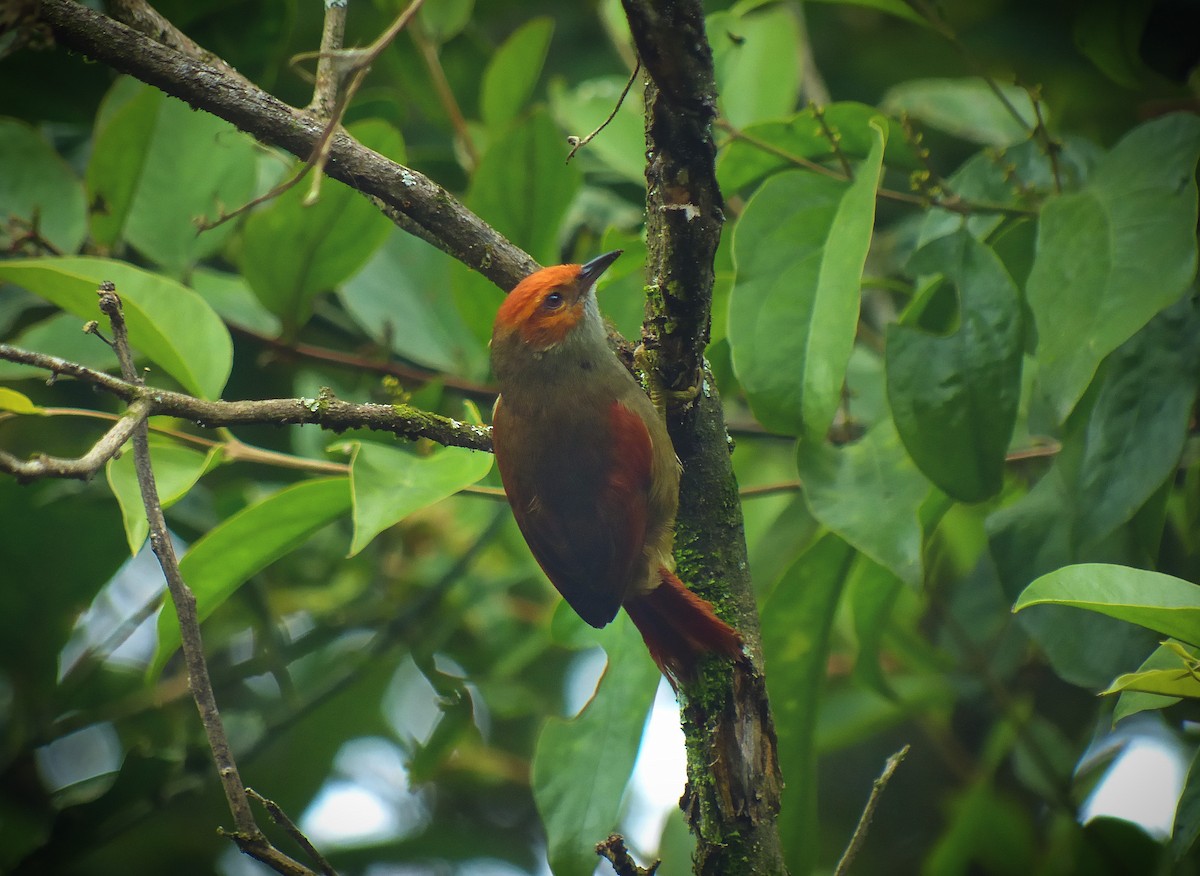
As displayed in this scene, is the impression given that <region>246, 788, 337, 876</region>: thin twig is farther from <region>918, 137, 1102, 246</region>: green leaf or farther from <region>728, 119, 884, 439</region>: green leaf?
<region>918, 137, 1102, 246</region>: green leaf

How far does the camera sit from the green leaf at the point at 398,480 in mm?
1821

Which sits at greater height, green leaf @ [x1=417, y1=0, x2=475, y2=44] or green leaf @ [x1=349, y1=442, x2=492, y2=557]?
green leaf @ [x1=417, y1=0, x2=475, y2=44]


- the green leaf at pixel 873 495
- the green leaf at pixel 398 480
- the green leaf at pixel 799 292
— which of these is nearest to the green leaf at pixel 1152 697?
the green leaf at pixel 873 495

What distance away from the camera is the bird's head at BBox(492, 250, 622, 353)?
222 centimetres

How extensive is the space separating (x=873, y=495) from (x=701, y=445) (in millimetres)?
463

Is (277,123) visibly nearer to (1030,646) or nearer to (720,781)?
(720,781)

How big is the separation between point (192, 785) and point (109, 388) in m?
2.04

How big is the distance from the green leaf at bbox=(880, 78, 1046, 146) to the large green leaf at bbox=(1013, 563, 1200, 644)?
2.04 meters

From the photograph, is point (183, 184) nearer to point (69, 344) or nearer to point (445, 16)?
point (69, 344)

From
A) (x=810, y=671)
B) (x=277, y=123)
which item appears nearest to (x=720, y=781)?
(x=810, y=671)

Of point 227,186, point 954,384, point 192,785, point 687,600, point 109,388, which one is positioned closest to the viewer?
point 109,388

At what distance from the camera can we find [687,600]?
6.12 feet

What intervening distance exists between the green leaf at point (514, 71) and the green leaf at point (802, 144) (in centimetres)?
87

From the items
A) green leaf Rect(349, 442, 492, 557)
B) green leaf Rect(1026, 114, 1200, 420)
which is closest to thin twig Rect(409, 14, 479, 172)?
green leaf Rect(349, 442, 492, 557)
